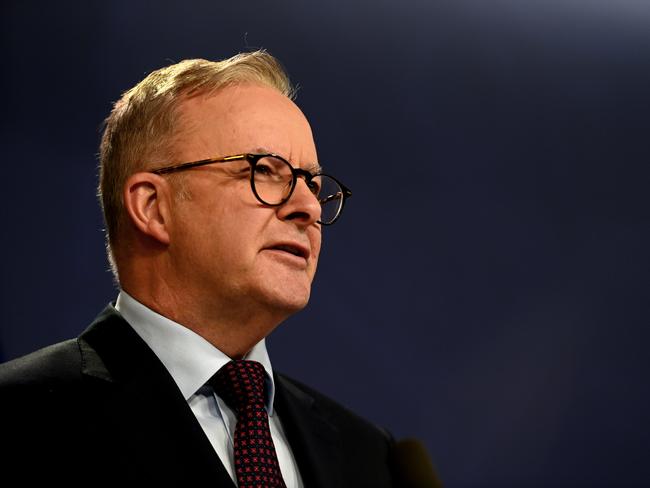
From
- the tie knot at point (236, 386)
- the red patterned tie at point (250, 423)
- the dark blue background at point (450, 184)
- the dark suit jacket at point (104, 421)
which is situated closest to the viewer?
the dark suit jacket at point (104, 421)

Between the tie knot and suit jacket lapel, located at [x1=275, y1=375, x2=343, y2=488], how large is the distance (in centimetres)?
14

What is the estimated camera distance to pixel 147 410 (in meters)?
1.30

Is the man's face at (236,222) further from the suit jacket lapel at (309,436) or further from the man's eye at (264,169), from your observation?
the suit jacket lapel at (309,436)

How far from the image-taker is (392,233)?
240 centimetres

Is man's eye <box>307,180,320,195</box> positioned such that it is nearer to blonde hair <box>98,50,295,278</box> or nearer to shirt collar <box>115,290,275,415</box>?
blonde hair <box>98,50,295,278</box>

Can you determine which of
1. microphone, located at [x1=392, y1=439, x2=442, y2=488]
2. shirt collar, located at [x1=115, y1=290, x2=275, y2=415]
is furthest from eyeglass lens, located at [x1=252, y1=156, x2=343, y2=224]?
microphone, located at [x1=392, y1=439, x2=442, y2=488]

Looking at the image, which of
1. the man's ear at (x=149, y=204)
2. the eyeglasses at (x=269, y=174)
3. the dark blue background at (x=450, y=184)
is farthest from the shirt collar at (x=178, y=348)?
the dark blue background at (x=450, y=184)

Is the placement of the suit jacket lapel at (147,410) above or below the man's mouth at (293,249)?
below

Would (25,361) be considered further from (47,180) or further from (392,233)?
(392,233)

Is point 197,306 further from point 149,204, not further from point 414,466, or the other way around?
point 414,466

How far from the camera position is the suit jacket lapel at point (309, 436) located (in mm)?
1502

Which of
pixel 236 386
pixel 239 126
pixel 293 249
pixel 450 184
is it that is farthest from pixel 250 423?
pixel 450 184

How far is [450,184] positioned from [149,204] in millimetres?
1158

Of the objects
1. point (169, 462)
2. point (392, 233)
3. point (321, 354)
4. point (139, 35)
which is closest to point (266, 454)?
point (169, 462)
